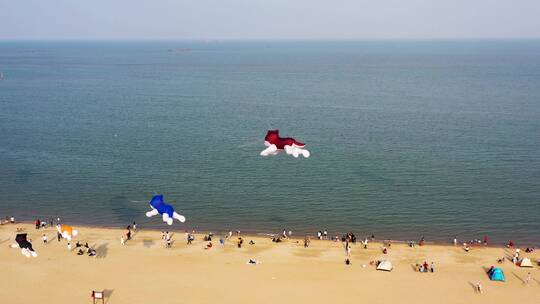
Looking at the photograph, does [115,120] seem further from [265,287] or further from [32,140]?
[265,287]

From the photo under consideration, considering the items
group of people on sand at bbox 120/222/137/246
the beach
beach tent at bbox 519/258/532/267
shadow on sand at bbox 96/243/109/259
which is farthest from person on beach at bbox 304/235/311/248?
beach tent at bbox 519/258/532/267

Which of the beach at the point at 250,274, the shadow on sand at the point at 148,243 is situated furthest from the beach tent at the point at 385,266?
the shadow on sand at the point at 148,243

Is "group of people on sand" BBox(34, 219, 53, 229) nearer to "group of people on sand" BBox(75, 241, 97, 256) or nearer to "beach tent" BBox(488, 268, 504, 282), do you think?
"group of people on sand" BBox(75, 241, 97, 256)

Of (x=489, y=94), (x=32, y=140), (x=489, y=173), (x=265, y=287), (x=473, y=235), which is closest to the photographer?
(x=265, y=287)

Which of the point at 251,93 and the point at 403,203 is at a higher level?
the point at 251,93

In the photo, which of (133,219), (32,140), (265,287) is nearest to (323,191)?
→ (133,219)

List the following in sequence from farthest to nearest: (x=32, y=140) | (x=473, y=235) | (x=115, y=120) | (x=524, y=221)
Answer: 1. (x=115, y=120)
2. (x=32, y=140)
3. (x=524, y=221)
4. (x=473, y=235)

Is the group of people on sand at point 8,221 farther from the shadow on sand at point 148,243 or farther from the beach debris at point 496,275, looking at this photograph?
the beach debris at point 496,275
